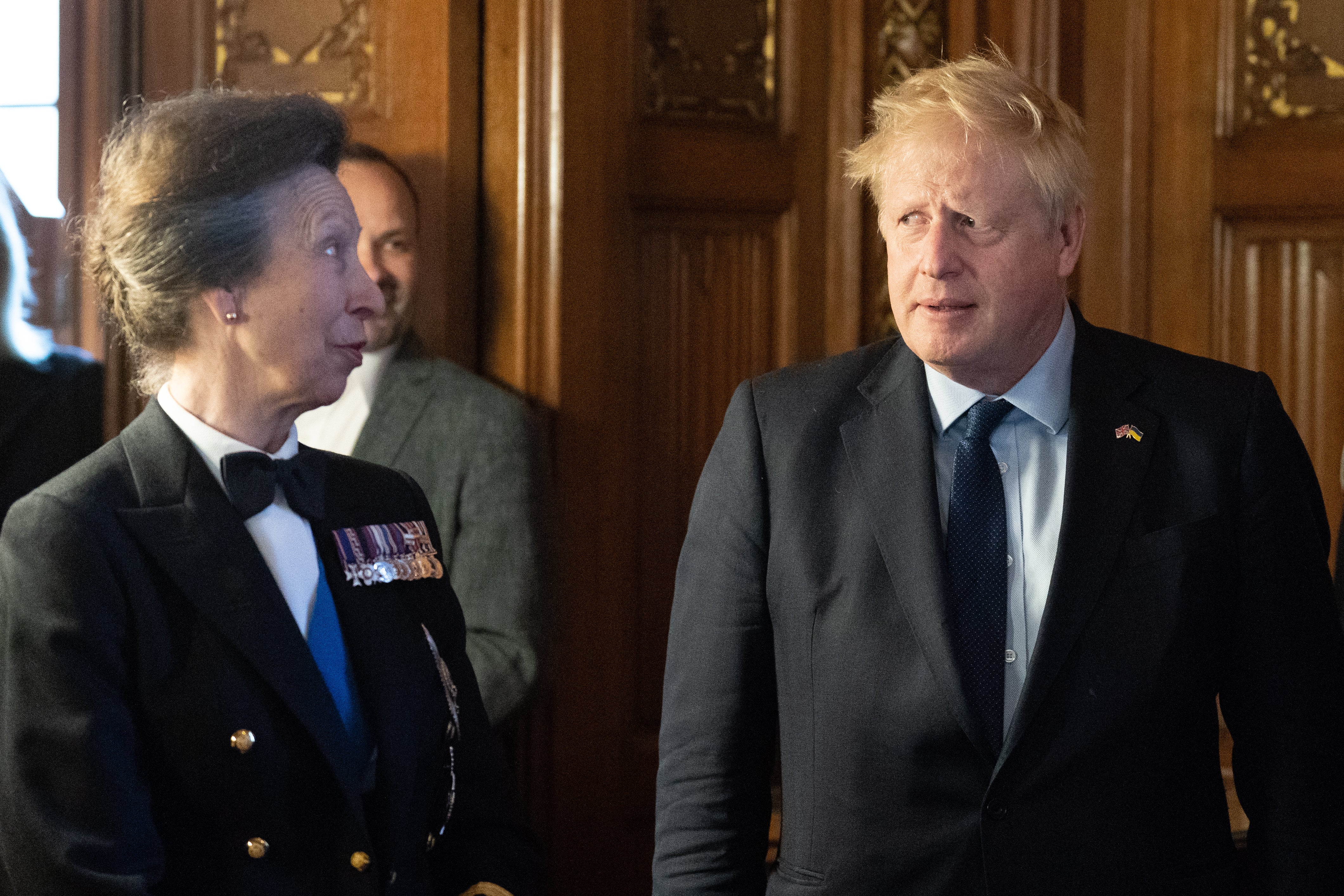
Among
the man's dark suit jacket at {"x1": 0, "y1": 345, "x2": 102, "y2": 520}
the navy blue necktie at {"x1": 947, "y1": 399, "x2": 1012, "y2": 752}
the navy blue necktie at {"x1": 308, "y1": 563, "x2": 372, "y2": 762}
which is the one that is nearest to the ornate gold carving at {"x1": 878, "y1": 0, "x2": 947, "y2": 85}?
the navy blue necktie at {"x1": 947, "y1": 399, "x2": 1012, "y2": 752}

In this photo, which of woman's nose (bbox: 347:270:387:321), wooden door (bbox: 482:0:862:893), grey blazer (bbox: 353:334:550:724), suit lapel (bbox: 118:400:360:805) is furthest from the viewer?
wooden door (bbox: 482:0:862:893)

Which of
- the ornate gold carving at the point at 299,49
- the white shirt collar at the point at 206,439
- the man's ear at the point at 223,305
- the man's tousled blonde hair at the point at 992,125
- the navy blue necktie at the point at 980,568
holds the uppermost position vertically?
the ornate gold carving at the point at 299,49

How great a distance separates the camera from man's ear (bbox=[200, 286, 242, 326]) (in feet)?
4.87

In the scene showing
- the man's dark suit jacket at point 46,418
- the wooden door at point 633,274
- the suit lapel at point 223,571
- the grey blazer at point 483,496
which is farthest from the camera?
the wooden door at point 633,274

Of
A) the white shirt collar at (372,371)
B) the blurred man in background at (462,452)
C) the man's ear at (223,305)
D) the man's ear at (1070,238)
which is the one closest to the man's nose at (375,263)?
the blurred man in background at (462,452)

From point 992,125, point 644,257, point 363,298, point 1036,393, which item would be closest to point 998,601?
point 1036,393

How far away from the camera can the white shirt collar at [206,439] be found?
4.88 feet

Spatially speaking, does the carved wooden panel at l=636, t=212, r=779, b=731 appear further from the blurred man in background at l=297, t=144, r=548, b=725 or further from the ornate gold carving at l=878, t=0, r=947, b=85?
the ornate gold carving at l=878, t=0, r=947, b=85

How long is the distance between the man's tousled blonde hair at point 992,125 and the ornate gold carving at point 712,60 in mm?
964

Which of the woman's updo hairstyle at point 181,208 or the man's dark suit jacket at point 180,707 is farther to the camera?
the woman's updo hairstyle at point 181,208

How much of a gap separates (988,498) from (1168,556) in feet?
0.73

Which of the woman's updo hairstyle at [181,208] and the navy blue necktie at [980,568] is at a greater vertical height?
the woman's updo hairstyle at [181,208]

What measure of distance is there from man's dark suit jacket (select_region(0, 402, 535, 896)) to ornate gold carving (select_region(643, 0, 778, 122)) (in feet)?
4.65

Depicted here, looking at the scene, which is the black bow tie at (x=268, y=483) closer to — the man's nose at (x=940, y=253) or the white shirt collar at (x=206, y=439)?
the white shirt collar at (x=206, y=439)
